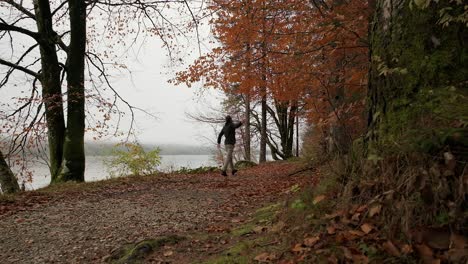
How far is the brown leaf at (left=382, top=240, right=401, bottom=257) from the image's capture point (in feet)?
7.99

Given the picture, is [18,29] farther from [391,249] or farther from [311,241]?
[391,249]

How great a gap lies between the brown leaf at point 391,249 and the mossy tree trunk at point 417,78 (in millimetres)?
838

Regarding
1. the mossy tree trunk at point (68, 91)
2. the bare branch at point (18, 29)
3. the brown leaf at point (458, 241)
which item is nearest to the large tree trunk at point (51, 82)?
the mossy tree trunk at point (68, 91)

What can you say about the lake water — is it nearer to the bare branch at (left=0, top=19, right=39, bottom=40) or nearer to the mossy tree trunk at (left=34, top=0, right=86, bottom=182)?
the mossy tree trunk at (left=34, top=0, right=86, bottom=182)

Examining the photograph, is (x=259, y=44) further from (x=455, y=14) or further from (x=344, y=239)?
(x=344, y=239)

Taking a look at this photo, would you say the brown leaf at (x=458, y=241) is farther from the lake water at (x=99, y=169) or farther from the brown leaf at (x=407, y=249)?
the lake water at (x=99, y=169)

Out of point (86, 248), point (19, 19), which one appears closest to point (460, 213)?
point (86, 248)

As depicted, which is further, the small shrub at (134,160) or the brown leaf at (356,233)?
the small shrub at (134,160)

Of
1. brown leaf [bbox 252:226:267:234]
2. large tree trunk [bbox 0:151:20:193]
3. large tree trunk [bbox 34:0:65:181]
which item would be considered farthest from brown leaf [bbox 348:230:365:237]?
large tree trunk [bbox 0:151:20:193]

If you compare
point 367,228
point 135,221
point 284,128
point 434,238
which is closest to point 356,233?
point 367,228

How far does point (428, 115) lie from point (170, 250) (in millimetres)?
3394

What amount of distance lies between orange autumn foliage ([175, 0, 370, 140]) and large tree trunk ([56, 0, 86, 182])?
3.15 metres

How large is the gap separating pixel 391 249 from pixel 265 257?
1.19 meters

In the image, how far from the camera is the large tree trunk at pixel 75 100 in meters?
10.7
